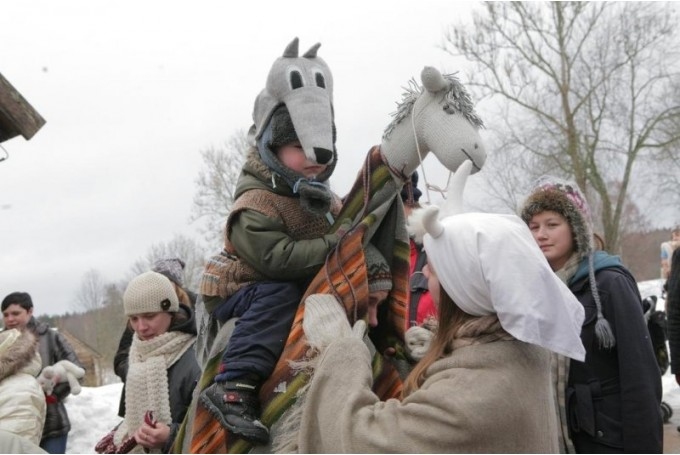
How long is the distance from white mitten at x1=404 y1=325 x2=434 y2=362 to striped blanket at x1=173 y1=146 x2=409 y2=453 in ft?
0.11

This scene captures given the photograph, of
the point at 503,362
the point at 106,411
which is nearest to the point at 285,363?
the point at 503,362

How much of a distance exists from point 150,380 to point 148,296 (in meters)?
0.51

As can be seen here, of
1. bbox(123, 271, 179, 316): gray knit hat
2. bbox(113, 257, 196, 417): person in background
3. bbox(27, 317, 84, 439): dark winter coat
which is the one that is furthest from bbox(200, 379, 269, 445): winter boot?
bbox(27, 317, 84, 439): dark winter coat

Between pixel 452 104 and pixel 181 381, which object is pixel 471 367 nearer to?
pixel 452 104

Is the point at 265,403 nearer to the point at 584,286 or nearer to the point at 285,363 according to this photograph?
the point at 285,363

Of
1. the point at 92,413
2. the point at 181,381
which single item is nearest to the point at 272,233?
the point at 181,381

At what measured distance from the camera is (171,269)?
5.64m

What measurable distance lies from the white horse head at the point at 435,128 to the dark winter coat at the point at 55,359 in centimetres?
471

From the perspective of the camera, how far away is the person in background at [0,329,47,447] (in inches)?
170

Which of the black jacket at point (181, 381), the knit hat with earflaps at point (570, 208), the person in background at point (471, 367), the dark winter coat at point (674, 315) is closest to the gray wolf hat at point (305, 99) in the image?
the person in background at point (471, 367)

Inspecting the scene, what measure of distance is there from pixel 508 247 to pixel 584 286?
1702 mm

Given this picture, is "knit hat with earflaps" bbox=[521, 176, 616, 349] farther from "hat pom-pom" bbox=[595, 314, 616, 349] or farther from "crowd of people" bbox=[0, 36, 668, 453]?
"hat pom-pom" bbox=[595, 314, 616, 349]

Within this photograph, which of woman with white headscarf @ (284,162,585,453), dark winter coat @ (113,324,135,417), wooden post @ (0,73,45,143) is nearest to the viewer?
woman with white headscarf @ (284,162,585,453)

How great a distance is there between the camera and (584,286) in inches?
144
